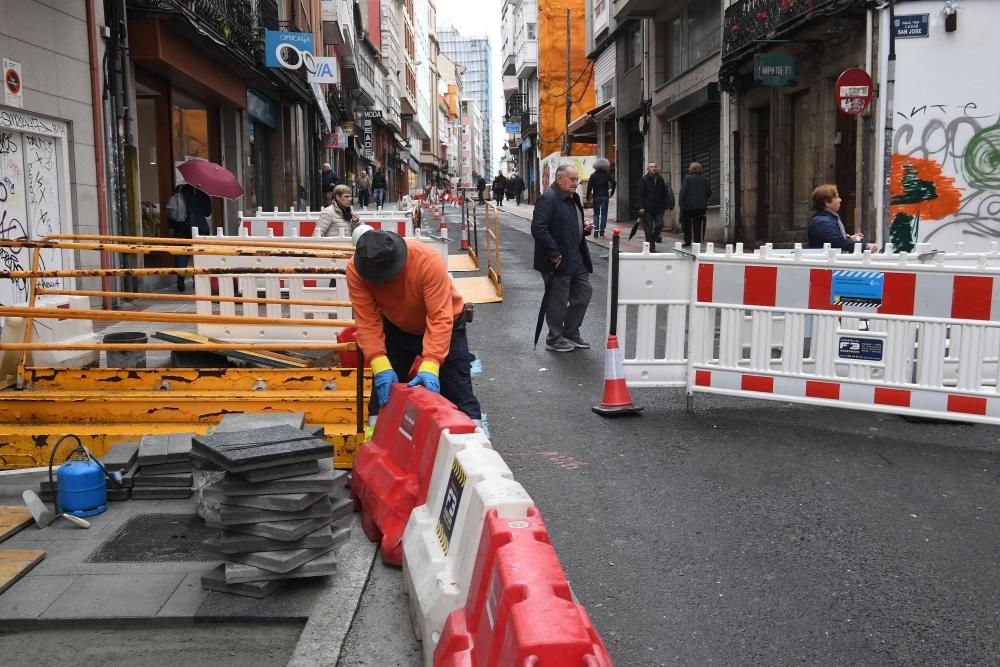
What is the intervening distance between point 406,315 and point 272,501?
5.22ft

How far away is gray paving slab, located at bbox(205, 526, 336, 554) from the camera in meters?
3.98

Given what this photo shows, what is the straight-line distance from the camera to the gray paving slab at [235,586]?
13.1 ft

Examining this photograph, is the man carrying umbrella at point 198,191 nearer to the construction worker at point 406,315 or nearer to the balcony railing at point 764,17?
the construction worker at point 406,315

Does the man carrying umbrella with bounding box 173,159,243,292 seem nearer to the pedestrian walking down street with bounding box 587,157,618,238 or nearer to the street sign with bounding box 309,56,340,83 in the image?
the street sign with bounding box 309,56,340,83

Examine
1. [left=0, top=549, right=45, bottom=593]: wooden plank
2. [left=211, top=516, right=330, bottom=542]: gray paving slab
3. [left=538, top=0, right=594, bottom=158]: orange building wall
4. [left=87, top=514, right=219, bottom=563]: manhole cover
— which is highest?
[left=538, top=0, right=594, bottom=158]: orange building wall

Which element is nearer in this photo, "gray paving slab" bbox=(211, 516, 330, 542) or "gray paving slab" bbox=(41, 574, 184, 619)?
"gray paving slab" bbox=(41, 574, 184, 619)

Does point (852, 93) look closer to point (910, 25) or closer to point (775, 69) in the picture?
point (910, 25)

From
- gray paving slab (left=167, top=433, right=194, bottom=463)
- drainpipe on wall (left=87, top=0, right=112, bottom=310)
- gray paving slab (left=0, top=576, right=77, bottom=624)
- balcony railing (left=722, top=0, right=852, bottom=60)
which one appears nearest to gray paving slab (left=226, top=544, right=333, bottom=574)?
gray paving slab (left=0, top=576, right=77, bottom=624)

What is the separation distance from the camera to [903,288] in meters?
6.67

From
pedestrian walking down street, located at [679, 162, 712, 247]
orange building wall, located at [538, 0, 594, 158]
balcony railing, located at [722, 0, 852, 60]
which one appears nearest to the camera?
balcony railing, located at [722, 0, 852, 60]

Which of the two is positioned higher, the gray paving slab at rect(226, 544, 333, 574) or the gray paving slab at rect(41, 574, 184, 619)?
the gray paving slab at rect(226, 544, 333, 574)

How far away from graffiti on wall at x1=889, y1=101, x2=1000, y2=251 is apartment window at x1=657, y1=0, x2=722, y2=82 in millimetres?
9848

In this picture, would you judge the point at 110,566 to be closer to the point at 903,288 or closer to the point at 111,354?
the point at 111,354

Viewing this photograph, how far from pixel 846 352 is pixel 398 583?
4082 mm
